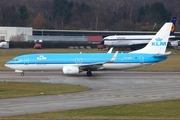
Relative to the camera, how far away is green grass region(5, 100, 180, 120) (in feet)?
98.2

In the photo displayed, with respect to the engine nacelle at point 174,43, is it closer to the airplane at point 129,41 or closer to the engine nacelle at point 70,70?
the airplane at point 129,41

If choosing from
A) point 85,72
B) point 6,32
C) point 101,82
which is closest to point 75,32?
point 6,32

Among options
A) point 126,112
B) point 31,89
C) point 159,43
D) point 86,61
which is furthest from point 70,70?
point 126,112

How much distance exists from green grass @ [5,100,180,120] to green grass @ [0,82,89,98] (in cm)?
865

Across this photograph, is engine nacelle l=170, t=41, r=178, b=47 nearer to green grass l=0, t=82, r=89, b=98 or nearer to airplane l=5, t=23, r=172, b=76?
airplane l=5, t=23, r=172, b=76

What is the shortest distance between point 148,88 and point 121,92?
152 inches

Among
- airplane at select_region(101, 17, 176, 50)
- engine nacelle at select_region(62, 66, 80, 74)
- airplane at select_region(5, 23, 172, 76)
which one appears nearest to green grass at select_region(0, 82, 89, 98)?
engine nacelle at select_region(62, 66, 80, 74)

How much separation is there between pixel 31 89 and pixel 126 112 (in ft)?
43.5

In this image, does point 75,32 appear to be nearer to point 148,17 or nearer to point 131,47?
point 131,47

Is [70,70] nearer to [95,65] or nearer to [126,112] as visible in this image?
[95,65]

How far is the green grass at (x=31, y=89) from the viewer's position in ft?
131

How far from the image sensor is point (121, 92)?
41.2 meters

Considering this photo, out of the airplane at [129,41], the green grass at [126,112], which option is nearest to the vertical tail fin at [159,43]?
the green grass at [126,112]

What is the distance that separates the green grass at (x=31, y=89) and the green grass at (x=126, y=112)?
865 cm
